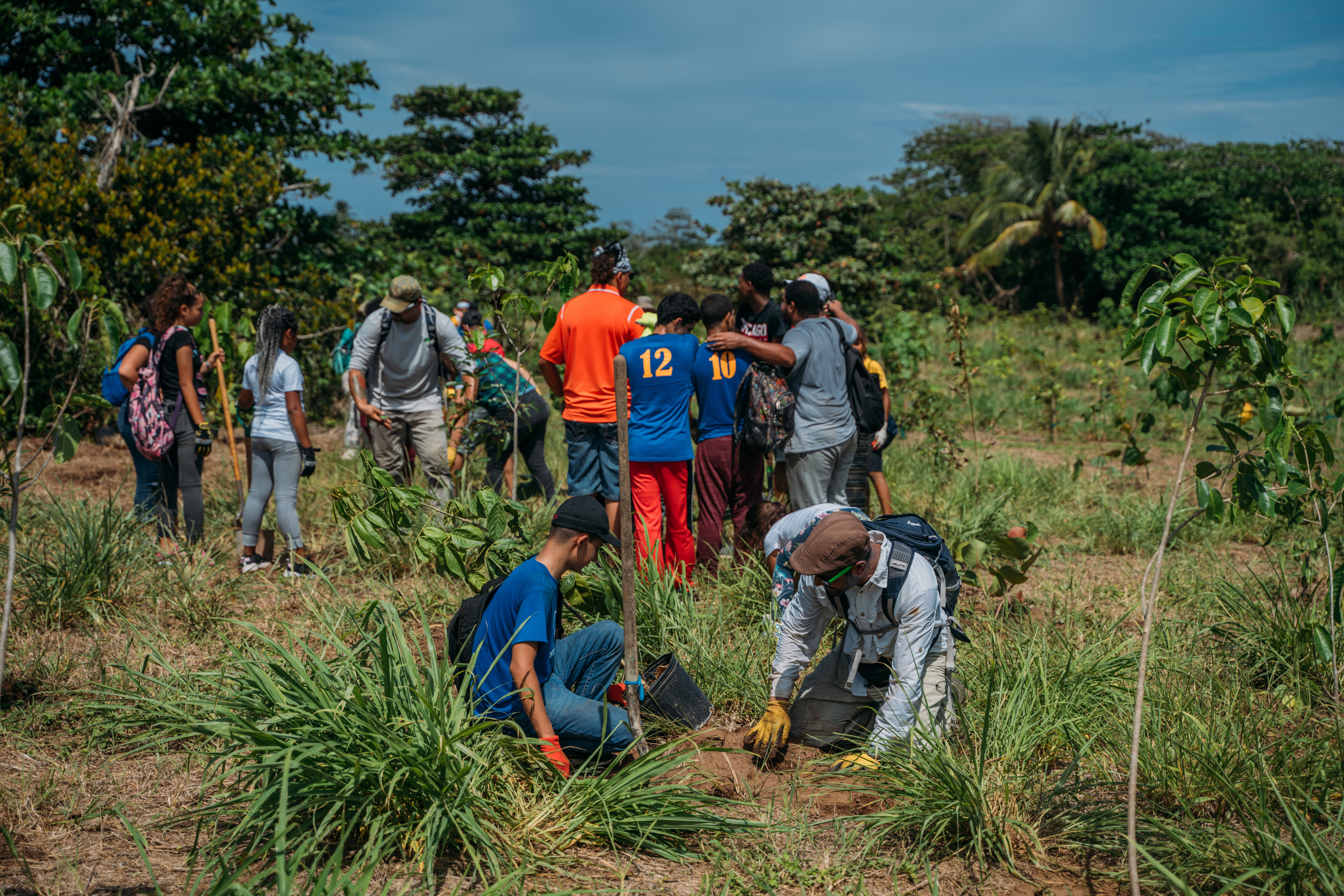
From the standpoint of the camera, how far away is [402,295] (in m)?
5.22

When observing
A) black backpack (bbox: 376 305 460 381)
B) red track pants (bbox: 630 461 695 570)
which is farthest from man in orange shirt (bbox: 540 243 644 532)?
black backpack (bbox: 376 305 460 381)

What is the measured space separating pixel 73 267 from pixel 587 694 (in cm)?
223

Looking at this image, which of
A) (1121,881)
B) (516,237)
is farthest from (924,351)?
(516,237)

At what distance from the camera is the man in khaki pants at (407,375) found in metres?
5.33

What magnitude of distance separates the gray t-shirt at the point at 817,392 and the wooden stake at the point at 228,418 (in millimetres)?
3533

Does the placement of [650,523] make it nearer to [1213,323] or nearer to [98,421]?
[1213,323]

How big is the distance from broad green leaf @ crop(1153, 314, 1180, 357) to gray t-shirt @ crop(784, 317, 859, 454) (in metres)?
2.29

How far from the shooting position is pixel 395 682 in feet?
9.00

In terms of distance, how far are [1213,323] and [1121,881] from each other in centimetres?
163

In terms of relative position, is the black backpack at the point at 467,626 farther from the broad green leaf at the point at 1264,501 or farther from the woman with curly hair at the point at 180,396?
the woman with curly hair at the point at 180,396

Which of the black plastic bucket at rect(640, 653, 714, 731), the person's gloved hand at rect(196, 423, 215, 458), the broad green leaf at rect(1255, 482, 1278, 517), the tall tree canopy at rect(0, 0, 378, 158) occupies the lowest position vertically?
the black plastic bucket at rect(640, 653, 714, 731)

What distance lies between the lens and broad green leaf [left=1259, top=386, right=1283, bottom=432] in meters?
2.84

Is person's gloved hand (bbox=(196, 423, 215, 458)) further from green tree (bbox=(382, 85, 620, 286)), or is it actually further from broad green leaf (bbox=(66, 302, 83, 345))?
green tree (bbox=(382, 85, 620, 286))

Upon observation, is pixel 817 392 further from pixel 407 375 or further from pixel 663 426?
pixel 407 375
